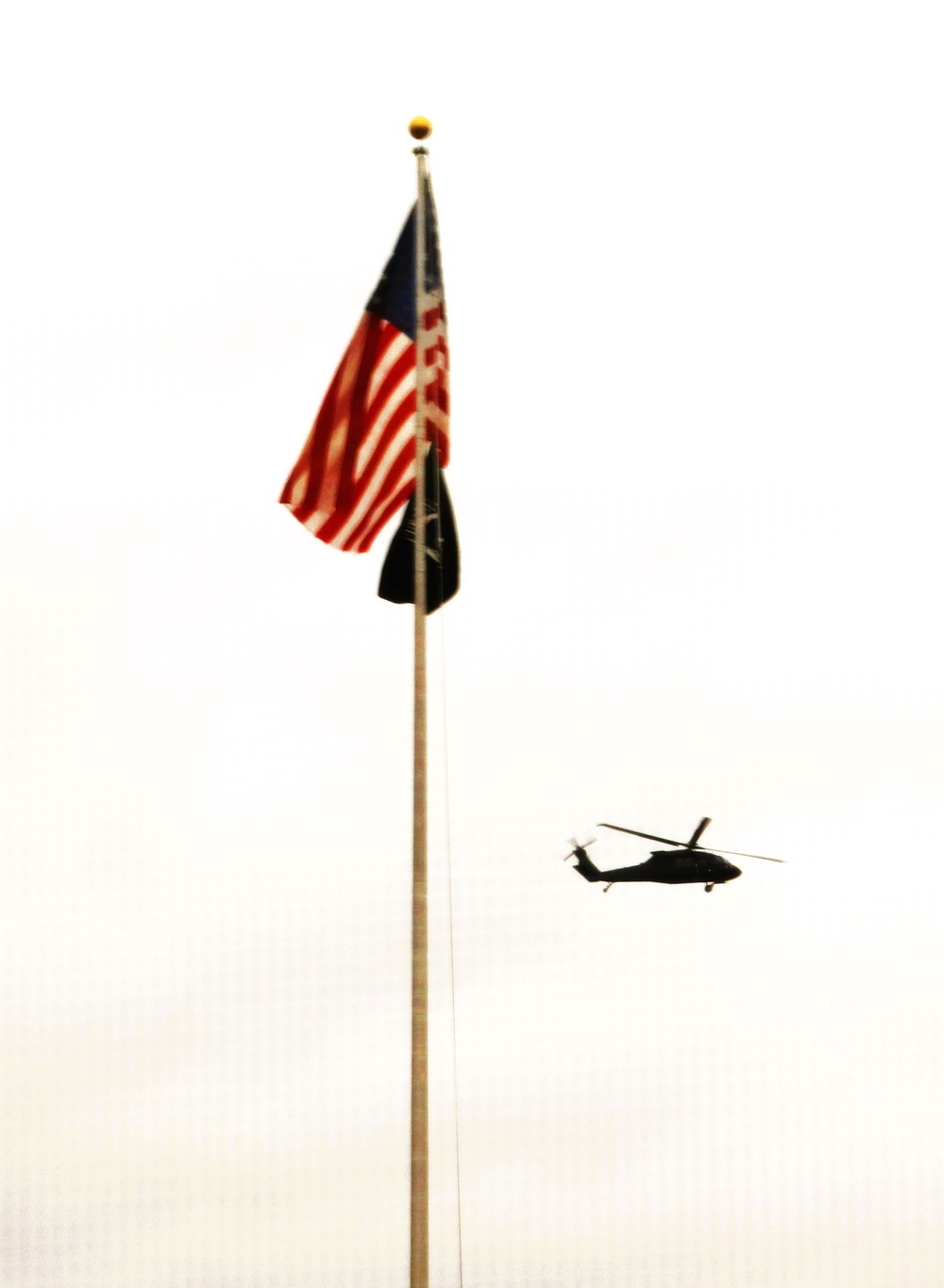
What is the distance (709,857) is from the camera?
44688mm

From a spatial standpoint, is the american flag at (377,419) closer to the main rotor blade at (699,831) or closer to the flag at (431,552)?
the flag at (431,552)

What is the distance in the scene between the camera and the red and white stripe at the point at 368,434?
21.1m

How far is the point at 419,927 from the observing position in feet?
62.7

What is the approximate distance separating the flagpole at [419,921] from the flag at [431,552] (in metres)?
0.36

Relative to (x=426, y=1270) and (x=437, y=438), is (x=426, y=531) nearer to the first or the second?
(x=437, y=438)

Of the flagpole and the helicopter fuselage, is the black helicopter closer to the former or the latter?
the helicopter fuselage

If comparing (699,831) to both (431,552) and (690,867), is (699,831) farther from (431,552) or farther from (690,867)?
(431,552)

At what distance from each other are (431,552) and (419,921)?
A: 4798 millimetres

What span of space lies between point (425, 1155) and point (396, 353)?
376 inches

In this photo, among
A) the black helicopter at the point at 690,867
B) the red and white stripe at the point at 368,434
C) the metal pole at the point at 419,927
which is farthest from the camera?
the black helicopter at the point at 690,867

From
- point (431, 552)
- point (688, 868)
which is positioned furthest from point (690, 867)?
point (431, 552)

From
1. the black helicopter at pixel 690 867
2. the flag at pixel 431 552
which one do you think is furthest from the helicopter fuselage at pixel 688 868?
the flag at pixel 431 552

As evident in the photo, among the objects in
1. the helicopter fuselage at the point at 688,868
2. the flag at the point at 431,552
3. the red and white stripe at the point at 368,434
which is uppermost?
the red and white stripe at the point at 368,434

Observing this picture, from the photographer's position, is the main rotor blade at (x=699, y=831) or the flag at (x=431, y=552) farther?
the main rotor blade at (x=699, y=831)
